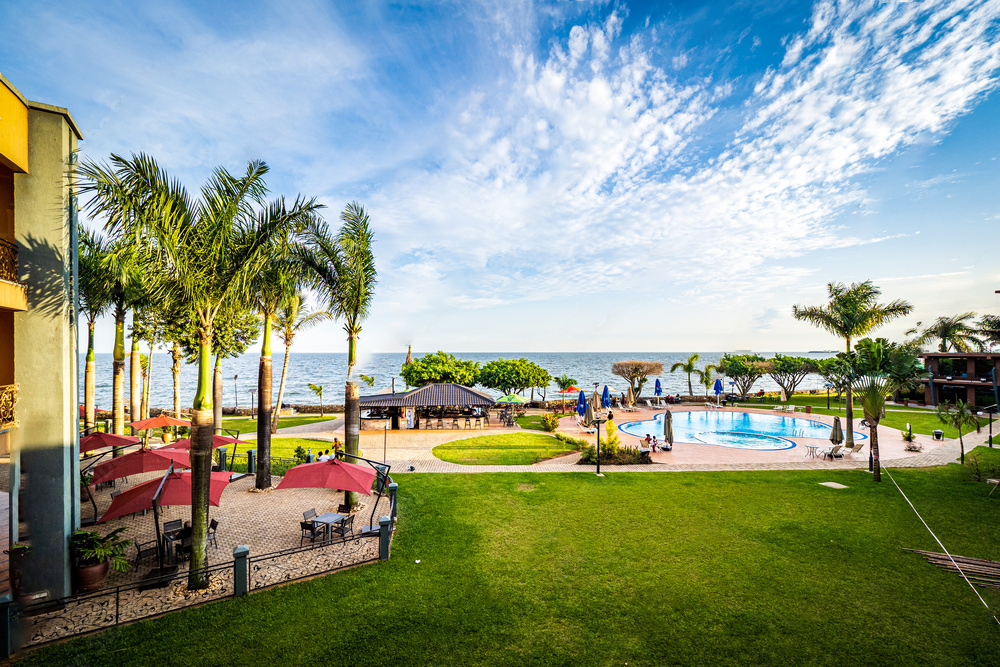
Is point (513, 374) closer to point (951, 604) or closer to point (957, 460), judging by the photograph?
point (957, 460)

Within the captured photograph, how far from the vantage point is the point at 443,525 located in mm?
13305

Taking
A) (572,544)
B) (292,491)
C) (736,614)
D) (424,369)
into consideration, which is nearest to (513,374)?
(424,369)

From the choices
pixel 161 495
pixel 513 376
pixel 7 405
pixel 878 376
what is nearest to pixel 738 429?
pixel 878 376

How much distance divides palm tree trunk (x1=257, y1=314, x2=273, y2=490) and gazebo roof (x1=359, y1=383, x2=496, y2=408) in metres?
13.3

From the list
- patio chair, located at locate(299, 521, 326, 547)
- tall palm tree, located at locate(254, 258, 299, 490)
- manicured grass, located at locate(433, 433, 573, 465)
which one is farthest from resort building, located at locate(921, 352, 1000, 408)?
tall palm tree, located at locate(254, 258, 299, 490)

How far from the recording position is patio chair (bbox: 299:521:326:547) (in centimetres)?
1179

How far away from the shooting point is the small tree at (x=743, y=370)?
158 ft

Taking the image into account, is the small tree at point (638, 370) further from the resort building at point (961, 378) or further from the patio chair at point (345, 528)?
the patio chair at point (345, 528)

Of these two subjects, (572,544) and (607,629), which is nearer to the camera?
(607,629)

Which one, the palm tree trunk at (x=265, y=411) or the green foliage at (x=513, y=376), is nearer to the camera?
the palm tree trunk at (x=265, y=411)

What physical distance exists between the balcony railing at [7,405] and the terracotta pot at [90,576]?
10.6 ft

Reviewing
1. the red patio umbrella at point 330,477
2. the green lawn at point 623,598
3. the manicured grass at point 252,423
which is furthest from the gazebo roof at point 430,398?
the red patio umbrella at point 330,477

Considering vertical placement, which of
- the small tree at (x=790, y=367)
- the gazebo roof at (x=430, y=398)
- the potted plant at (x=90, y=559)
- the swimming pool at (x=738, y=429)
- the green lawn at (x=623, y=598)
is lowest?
the swimming pool at (x=738, y=429)

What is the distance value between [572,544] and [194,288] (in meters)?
11.0
